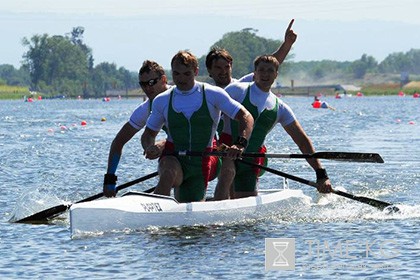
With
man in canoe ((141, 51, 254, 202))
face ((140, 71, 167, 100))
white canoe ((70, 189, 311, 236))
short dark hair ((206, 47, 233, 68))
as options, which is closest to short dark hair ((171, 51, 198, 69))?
man in canoe ((141, 51, 254, 202))

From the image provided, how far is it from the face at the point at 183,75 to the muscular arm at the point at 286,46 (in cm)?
238

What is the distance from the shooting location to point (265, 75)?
48.9ft

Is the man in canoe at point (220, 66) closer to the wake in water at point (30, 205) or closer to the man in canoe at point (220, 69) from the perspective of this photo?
the man in canoe at point (220, 69)

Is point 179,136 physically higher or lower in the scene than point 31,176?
higher

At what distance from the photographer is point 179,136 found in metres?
14.3

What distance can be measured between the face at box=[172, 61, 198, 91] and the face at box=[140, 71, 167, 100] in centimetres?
59

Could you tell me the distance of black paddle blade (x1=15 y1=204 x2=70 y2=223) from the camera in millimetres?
15508

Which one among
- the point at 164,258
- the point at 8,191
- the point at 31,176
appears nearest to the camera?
the point at 164,258

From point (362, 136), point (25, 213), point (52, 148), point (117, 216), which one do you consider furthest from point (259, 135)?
point (362, 136)

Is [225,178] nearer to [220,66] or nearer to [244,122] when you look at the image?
[244,122]

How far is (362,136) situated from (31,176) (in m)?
18.7

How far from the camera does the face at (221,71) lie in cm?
1512

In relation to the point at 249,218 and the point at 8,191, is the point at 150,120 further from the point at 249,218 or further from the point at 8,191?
the point at 8,191

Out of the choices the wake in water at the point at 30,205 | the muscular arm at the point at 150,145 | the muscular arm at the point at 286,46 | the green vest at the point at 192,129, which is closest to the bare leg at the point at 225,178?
the green vest at the point at 192,129
